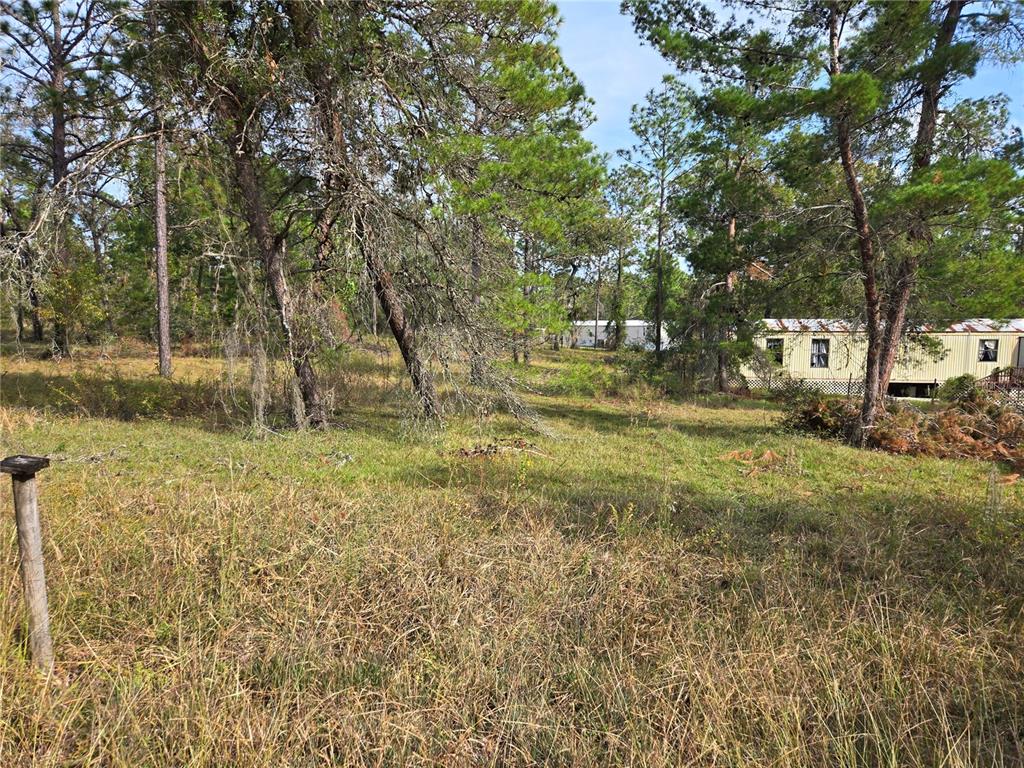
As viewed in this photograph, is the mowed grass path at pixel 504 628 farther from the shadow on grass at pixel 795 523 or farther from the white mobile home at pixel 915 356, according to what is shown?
the white mobile home at pixel 915 356

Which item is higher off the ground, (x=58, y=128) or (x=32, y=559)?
(x=58, y=128)

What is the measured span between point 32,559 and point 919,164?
491 inches

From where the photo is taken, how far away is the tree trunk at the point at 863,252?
7.96m

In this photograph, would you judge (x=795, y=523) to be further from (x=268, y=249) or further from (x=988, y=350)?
(x=988, y=350)

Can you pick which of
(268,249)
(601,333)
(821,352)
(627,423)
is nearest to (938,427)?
(627,423)

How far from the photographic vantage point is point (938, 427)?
9664 mm

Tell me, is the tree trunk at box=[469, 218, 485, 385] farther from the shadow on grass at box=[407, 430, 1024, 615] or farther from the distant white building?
the distant white building

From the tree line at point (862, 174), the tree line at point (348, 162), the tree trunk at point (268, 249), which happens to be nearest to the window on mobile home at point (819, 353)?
the tree line at point (862, 174)

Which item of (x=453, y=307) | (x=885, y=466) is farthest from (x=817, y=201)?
(x=453, y=307)

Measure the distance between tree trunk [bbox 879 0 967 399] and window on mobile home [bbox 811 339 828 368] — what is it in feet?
42.0

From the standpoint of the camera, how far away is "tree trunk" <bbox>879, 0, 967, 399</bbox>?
27.0 feet

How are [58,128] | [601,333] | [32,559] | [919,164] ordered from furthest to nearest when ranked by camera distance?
[601,333] → [58,128] → [919,164] → [32,559]

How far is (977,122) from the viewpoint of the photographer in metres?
9.30

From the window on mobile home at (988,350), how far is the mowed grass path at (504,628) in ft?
67.7
